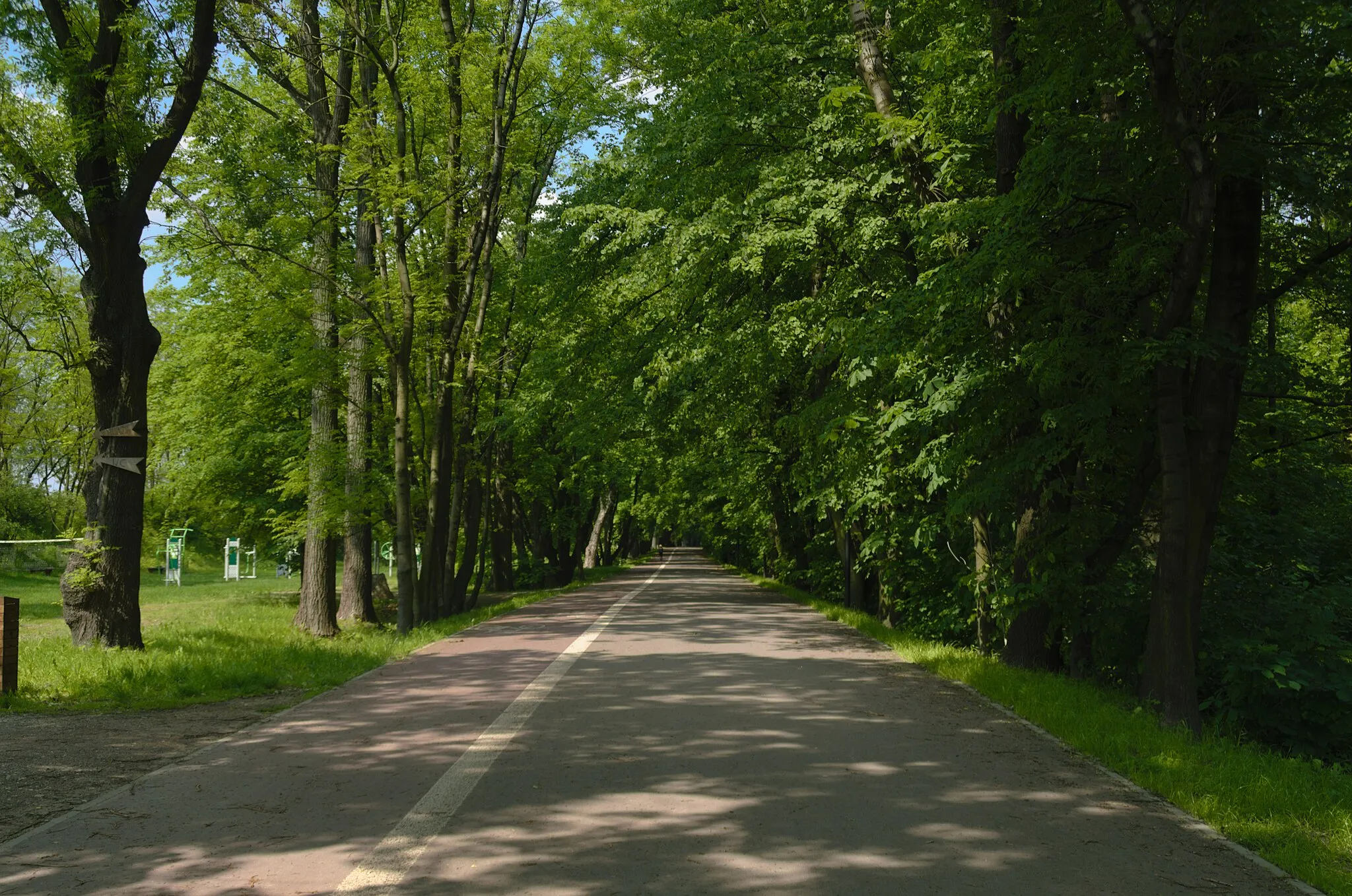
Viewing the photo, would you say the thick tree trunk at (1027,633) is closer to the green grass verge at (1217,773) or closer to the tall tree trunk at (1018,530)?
the tall tree trunk at (1018,530)

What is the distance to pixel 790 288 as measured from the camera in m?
19.9

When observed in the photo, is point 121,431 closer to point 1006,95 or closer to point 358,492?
point 358,492

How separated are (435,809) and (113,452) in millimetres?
8706

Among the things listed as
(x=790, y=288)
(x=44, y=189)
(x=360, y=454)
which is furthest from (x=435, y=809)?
(x=790, y=288)

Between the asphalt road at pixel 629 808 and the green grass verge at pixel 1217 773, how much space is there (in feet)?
0.74

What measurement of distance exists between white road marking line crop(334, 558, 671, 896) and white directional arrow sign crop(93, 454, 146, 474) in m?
5.54

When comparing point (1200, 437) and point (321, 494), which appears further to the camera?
point (321, 494)

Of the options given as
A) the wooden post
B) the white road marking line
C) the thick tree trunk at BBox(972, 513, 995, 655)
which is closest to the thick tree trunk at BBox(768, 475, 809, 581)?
the thick tree trunk at BBox(972, 513, 995, 655)

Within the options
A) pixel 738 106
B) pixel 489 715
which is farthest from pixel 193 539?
pixel 489 715

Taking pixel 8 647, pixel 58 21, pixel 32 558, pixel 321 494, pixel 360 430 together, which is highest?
pixel 58 21

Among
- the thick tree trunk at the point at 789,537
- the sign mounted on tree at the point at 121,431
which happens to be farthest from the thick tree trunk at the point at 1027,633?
the thick tree trunk at the point at 789,537

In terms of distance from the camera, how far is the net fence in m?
46.1

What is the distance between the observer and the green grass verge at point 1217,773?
5305mm

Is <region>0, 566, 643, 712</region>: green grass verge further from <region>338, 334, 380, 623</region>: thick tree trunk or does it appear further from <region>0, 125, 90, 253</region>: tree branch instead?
<region>0, 125, 90, 253</region>: tree branch
